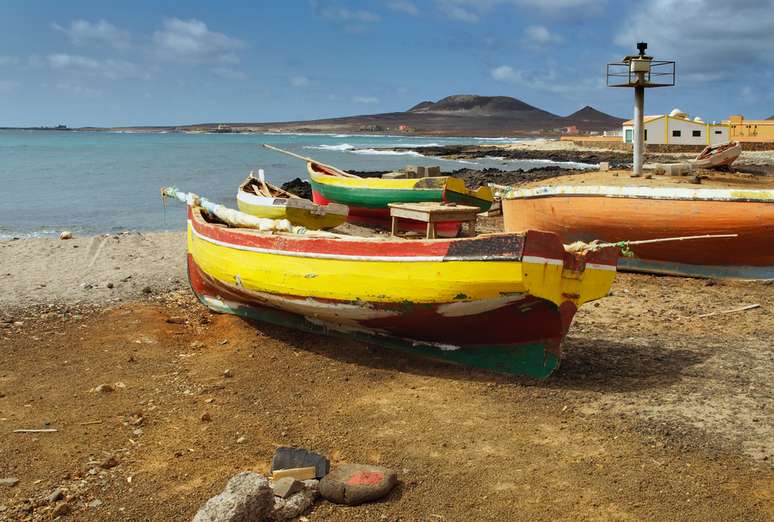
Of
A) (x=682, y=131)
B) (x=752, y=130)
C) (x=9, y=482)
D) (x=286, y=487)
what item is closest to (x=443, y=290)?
(x=286, y=487)

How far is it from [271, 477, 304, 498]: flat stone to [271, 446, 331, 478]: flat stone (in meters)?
0.19

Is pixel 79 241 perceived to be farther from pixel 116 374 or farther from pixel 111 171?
pixel 111 171

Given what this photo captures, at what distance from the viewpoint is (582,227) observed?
1112cm

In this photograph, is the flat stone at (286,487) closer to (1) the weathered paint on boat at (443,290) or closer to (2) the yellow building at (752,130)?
(1) the weathered paint on boat at (443,290)

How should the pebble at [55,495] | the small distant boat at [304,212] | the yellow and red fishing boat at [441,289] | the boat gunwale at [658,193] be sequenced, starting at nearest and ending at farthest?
the pebble at [55,495] < the yellow and red fishing boat at [441,289] < the small distant boat at [304,212] < the boat gunwale at [658,193]

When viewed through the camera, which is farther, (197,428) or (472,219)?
(472,219)

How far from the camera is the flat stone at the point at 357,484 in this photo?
4.30 metres

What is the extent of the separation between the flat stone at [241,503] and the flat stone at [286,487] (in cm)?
18

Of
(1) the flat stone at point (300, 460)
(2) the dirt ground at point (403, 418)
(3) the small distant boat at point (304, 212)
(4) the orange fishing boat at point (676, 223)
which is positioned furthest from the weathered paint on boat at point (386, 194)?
(1) the flat stone at point (300, 460)

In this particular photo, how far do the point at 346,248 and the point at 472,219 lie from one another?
13.4 feet

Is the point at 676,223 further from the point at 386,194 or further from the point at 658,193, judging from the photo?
the point at 386,194

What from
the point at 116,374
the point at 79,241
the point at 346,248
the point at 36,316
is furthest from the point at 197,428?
the point at 79,241

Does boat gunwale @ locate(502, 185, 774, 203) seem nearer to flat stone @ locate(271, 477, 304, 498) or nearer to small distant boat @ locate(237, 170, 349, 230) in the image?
small distant boat @ locate(237, 170, 349, 230)

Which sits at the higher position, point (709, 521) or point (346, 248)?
point (346, 248)
